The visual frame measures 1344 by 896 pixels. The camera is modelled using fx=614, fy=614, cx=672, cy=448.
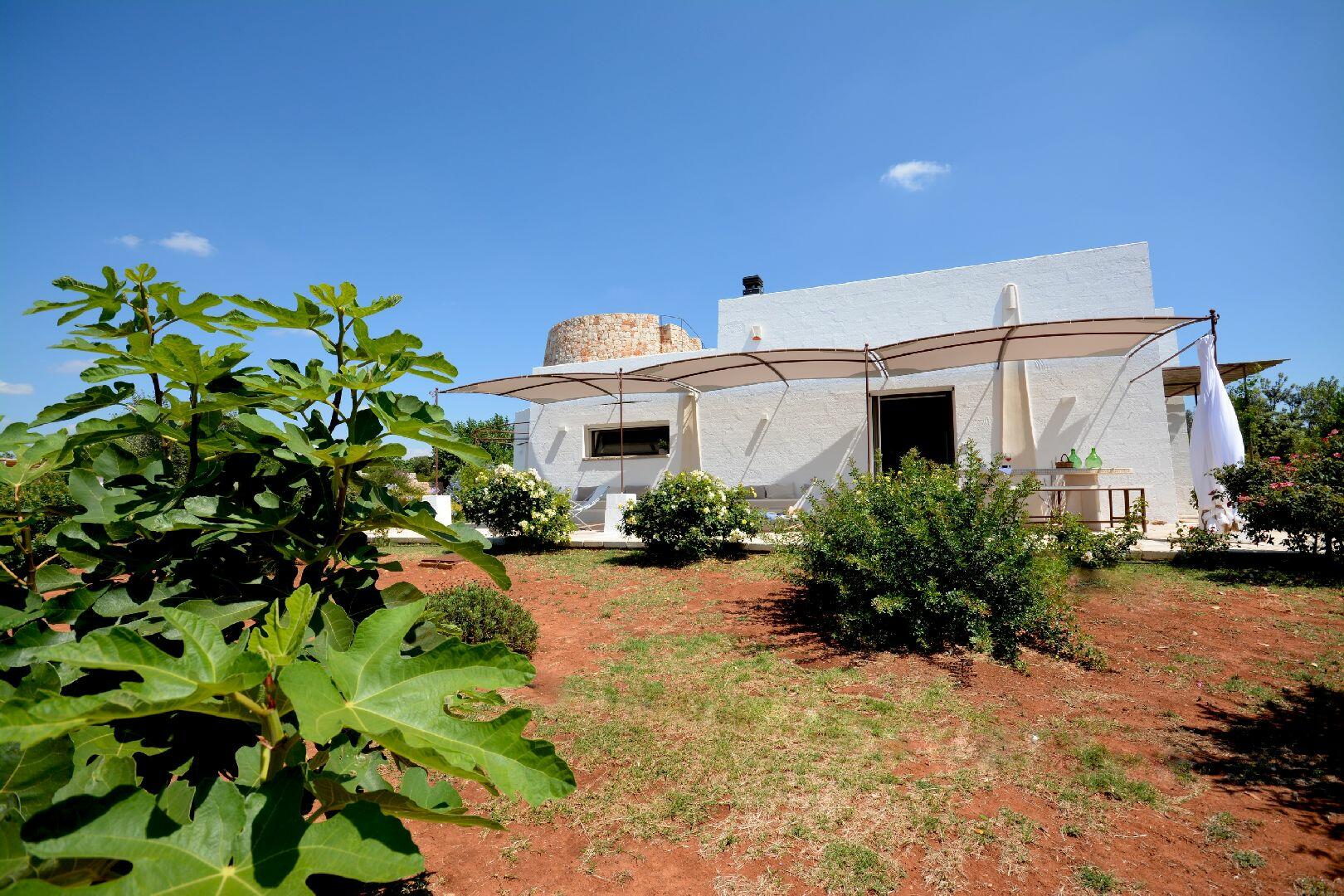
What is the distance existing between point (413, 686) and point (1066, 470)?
31.3 feet

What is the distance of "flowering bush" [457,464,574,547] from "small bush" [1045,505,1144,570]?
6428 mm

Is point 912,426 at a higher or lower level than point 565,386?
lower

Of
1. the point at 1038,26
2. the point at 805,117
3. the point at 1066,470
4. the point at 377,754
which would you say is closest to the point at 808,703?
the point at 377,754

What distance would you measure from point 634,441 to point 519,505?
226 inches

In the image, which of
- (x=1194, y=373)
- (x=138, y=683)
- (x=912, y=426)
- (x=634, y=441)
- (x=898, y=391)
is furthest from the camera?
(x=912, y=426)

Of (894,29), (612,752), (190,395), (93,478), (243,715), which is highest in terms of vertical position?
(894,29)

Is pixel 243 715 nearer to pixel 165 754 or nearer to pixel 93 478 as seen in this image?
pixel 165 754

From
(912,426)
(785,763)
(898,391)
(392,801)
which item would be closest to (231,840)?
(392,801)

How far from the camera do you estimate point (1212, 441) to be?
796cm

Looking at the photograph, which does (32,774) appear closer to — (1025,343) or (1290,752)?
(1290,752)

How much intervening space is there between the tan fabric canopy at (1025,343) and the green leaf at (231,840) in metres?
8.83

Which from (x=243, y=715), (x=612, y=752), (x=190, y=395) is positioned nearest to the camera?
(x=243, y=715)

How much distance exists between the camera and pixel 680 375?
435 inches

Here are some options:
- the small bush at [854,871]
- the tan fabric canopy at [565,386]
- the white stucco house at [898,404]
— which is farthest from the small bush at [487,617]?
the white stucco house at [898,404]
